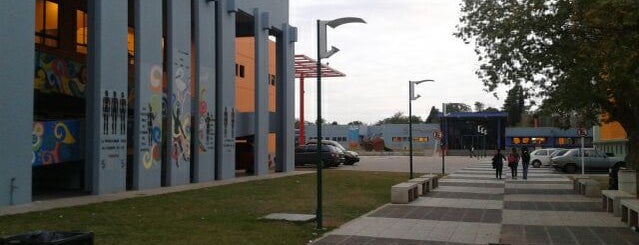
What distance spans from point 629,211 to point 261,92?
61.9 feet

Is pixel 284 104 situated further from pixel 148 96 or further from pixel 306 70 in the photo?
pixel 306 70

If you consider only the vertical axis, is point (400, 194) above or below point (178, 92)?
below

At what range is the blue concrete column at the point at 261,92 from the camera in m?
28.1

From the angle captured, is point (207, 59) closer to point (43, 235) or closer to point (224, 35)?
point (224, 35)

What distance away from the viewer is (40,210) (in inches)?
532

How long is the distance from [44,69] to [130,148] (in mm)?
3601

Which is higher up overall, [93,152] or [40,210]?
[93,152]

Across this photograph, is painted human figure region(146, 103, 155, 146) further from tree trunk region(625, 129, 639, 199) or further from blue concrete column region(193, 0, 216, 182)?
tree trunk region(625, 129, 639, 199)

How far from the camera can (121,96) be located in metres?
18.5

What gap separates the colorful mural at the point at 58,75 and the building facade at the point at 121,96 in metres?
0.04

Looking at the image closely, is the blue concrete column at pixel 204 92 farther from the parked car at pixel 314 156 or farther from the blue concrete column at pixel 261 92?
the parked car at pixel 314 156

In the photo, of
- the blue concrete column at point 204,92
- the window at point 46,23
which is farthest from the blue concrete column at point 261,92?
the window at point 46,23

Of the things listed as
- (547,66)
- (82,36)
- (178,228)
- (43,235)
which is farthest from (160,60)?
(43,235)

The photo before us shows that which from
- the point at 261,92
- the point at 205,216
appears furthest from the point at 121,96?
the point at 261,92
